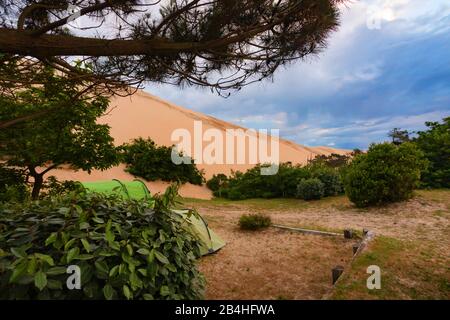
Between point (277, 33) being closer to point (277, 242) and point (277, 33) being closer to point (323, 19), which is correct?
point (323, 19)

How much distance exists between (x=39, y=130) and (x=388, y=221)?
8861 mm

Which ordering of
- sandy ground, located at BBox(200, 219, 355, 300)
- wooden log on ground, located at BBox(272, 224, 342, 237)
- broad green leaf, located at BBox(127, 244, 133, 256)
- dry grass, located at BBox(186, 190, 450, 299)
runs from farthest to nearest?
wooden log on ground, located at BBox(272, 224, 342, 237) < sandy ground, located at BBox(200, 219, 355, 300) < dry grass, located at BBox(186, 190, 450, 299) < broad green leaf, located at BBox(127, 244, 133, 256)

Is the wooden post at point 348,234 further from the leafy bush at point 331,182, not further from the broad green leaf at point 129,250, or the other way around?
the leafy bush at point 331,182

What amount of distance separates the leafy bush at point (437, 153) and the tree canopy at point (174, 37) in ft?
38.9

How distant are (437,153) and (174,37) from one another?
14.6 metres

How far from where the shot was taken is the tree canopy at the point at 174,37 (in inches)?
147

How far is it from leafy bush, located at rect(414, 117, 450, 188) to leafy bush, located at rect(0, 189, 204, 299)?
552 inches

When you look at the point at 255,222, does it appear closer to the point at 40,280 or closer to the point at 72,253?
the point at 72,253

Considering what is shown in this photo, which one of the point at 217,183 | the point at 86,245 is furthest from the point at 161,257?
the point at 217,183

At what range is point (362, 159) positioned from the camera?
12008 mm

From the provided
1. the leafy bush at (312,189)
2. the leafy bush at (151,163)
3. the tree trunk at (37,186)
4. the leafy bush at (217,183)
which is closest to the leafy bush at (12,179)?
the tree trunk at (37,186)

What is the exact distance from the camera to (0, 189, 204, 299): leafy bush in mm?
2363

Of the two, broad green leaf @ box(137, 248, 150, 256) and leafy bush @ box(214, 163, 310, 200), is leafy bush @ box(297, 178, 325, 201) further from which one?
broad green leaf @ box(137, 248, 150, 256)

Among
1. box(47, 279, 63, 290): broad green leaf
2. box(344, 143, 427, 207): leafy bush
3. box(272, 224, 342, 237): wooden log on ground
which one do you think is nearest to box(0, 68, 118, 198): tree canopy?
box(272, 224, 342, 237): wooden log on ground
